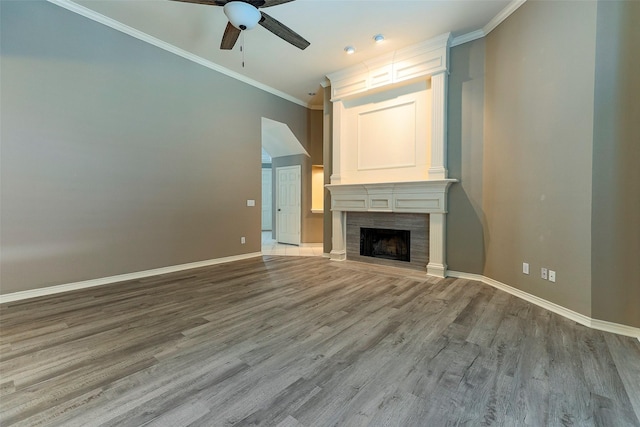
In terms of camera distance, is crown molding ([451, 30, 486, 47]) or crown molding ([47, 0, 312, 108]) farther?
crown molding ([451, 30, 486, 47])

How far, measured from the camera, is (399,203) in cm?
423

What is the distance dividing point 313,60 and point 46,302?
4.59 metres

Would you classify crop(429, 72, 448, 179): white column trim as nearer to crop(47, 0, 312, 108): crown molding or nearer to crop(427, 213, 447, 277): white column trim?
crop(427, 213, 447, 277): white column trim

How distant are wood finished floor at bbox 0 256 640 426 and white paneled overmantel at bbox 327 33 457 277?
5.12 feet

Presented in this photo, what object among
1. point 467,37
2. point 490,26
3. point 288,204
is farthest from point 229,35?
point 288,204

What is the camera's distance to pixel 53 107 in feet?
10.1

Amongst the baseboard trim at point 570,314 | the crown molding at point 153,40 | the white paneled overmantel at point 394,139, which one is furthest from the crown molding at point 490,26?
the crown molding at point 153,40

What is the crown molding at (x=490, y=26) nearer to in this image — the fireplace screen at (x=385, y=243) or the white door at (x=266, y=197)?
the fireplace screen at (x=385, y=243)

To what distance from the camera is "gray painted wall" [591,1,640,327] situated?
2.15m

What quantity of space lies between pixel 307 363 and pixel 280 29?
3183mm

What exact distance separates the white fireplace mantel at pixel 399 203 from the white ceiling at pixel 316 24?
1.99 meters

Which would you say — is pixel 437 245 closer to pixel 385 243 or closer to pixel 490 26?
pixel 385 243

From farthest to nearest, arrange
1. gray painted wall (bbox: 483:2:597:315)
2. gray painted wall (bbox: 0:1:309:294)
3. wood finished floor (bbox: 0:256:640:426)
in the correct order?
gray painted wall (bbox: 0:1:309:294), gray painted wall (bbox: 483:2:597:315), wood finished floor (bbox: 0:256:640:426)

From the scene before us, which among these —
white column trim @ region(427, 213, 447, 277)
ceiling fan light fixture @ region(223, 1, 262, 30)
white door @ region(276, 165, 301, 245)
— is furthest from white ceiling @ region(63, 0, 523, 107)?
white door @ region(276, 165, 301, 245)
